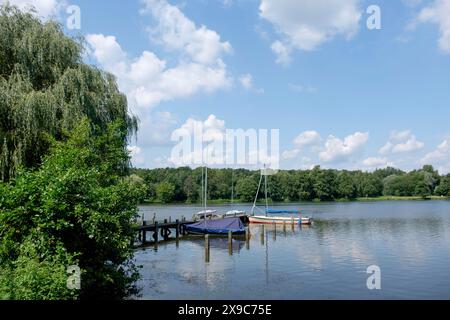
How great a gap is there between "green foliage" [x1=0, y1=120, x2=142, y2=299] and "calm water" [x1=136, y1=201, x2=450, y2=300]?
16.1ft

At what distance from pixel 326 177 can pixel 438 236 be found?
10060 cm

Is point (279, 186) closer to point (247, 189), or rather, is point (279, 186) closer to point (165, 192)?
point (247, 189)

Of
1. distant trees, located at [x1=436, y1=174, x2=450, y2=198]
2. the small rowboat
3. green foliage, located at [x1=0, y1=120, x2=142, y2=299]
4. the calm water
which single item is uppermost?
distant trees, located at [x1=436, y1=174, x2=450, y2=198]

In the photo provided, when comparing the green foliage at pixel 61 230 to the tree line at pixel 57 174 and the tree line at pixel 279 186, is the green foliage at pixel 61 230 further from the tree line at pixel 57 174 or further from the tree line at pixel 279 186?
the tree line at pixel 279 186

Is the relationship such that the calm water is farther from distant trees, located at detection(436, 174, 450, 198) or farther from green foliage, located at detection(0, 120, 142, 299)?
distant trees, located at detection(436, 174, 450, 198)

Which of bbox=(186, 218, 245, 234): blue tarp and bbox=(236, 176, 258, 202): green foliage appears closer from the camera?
bbox=(186, 218, 245, 234): blue tarp

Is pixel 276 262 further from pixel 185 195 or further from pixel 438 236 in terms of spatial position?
pixel 185 195

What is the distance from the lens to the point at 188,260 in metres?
30.2

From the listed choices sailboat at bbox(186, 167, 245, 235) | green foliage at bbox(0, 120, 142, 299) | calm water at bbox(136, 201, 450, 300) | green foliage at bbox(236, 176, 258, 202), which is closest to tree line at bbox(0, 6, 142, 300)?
green foliage at bbox(0, 120, 142, 299)

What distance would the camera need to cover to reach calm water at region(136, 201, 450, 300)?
20.3 meters

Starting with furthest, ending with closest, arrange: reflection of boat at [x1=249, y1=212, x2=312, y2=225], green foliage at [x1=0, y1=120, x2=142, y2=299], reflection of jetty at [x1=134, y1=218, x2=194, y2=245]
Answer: reflection of boat at [x1=249, y1=212, x2=312, y2=225]
reflection of jetty at [x1=134, y1=218, x2=194, y2=245]
green foliage at [x1=0, y1=120, x2=142, y2=299]

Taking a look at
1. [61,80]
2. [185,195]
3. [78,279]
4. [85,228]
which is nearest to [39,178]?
[85,228]

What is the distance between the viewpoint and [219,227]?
148 feet

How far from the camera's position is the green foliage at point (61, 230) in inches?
456
